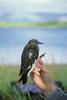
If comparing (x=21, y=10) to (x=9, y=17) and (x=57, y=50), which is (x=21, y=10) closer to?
(x=9, y=17)

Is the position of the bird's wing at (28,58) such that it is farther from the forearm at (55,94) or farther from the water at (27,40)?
the forearm at (55,94)

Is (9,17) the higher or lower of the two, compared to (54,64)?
higher

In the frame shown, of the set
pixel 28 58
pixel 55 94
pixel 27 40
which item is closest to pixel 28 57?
pixel 28 58

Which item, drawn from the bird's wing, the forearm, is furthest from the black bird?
the forearm

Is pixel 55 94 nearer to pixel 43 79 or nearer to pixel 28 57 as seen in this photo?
pixel 43 79

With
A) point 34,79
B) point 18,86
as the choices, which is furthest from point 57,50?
point 18,86
